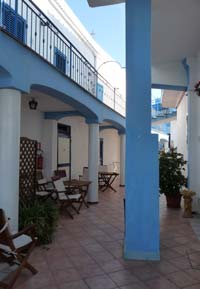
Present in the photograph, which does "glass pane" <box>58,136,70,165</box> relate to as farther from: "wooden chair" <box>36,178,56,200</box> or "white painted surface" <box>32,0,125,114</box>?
"white painted surface" <box>32,0,125,114</box>

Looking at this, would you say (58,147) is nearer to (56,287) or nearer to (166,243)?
(166,243)

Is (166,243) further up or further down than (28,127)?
further down

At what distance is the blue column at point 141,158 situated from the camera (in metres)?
4.29

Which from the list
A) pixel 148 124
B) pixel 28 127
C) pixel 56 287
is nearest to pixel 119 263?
pixel 56 287

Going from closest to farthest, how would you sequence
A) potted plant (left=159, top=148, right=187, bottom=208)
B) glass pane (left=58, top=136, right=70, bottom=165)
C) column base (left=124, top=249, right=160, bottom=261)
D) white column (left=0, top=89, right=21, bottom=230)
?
column base (left=124, top=249, right=160, bottom=261) < white column (left=0, top=89, right=21, bottom=230) < potted plant (left=159, top=148, right=187, bottom=208) < glass pane (left=58, top=136, right=70, bottom=165)

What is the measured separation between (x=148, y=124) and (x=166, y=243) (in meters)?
2.09

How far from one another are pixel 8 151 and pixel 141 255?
8.11 ft

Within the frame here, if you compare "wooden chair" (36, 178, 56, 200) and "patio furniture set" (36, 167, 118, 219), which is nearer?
"patio furniture set" (36, 167, 118, 219)

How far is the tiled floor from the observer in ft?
11.4

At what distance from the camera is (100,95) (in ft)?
43.3

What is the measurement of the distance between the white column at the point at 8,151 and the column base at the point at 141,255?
1.72m

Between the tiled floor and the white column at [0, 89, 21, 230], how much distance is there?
83 centimetres

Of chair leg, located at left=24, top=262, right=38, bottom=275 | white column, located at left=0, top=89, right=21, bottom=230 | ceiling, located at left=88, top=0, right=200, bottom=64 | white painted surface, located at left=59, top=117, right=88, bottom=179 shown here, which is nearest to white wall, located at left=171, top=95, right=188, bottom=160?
ceiling, located at left=88, top=0, right=200, bottom=64

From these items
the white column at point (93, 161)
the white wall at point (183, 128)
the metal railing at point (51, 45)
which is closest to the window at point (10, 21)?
the metal railing at point (51, 45)
